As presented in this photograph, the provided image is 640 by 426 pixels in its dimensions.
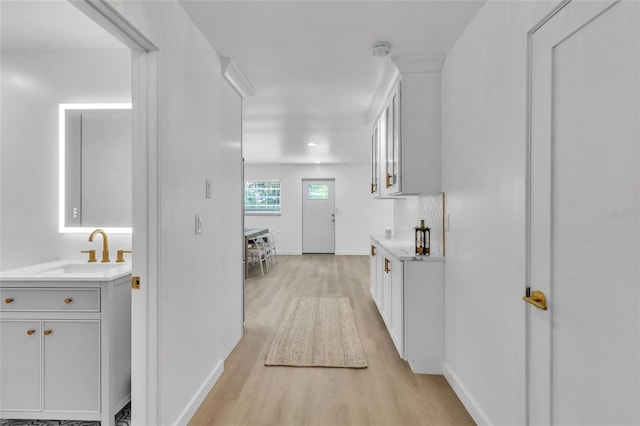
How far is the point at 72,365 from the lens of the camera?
1.84 m

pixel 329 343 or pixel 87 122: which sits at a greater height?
pixel 87 122

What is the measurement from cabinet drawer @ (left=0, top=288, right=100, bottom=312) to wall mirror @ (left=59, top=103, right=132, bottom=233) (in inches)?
27.3

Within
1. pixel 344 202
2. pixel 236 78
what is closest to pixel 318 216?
pixel 344 202

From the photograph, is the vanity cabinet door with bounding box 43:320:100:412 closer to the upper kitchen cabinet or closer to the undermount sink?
the undermount sink

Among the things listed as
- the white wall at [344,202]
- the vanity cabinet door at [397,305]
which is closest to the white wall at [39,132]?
the vanity cabinet door at [397,305]

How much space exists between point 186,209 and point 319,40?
143cm

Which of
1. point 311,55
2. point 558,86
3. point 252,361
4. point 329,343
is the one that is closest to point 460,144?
point 558,86

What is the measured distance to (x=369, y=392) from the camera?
7.56 feet

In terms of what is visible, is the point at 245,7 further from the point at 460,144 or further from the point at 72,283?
the point at 72,283

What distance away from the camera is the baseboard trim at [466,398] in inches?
73.9

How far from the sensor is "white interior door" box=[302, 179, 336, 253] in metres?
9.38

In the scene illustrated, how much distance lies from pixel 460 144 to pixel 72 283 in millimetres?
2443

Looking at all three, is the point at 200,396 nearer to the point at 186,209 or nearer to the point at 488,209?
the point at 186,209

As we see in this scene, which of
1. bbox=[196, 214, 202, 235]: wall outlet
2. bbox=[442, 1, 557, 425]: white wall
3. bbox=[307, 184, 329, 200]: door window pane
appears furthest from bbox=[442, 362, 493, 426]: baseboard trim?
bbox=[307, 184, 329, 200]: door window pane
